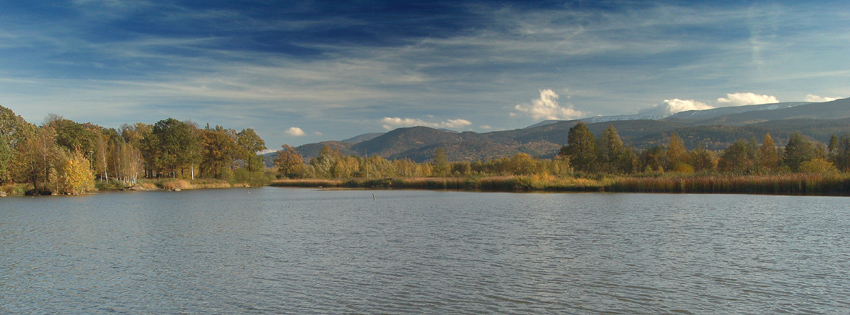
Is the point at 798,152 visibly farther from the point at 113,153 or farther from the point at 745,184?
the point at 113,153

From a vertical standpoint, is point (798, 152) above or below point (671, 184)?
above

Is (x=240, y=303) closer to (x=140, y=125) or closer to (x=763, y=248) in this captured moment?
(x=763, y=248)

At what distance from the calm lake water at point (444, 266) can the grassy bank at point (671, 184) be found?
16.3 metres

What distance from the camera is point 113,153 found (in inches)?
2810

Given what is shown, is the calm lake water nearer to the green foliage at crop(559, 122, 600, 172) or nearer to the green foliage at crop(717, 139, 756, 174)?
the green foliage at crop(559, 122, 600, 172)

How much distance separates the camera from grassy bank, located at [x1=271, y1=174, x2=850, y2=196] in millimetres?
34625

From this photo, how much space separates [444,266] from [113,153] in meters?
75.1

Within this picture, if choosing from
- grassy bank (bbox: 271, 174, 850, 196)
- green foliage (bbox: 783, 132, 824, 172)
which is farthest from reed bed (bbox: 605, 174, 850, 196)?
green foliage (bbox: 783, 132, 824, 172)

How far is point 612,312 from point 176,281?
912 centimetres

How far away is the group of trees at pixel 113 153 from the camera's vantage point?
5299 cm

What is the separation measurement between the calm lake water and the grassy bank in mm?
16342

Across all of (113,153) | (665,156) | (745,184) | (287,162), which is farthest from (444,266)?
(287,162)

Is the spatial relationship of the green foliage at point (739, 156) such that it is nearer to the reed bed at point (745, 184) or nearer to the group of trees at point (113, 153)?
the reed bed at point (745, 184)

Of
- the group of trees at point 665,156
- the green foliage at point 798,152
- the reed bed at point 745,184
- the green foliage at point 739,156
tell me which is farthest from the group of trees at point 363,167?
the reed bed at point 745,184
